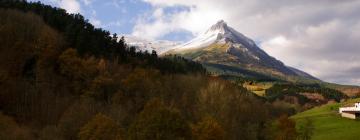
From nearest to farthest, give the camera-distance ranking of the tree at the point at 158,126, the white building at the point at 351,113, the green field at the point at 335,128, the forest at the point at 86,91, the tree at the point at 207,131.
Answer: the tree at the point at 158,126 → the tree at the point at 207,131 → the forest at the point at 86,91 → the green field at the point at 335,128 → the white building at the point at 351,113

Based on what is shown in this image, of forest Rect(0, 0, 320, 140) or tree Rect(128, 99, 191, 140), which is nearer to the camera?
tree Rect(128, 99, 191, 140)

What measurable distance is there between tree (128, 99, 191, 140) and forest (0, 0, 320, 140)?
0.85m

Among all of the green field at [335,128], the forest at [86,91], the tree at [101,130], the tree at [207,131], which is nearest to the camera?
the tree at [101,130]

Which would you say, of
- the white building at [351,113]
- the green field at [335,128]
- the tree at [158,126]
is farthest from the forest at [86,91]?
the white building at [351,113]

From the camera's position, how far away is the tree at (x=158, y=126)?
5694 cm

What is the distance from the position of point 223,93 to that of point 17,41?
1781 inches

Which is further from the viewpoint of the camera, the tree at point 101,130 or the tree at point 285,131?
the tree at point 285,131

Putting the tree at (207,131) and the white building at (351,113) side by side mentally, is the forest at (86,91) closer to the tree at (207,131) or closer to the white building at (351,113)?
the tree at (207,131)

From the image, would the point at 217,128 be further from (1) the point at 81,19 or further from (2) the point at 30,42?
(1) the point at 81,19

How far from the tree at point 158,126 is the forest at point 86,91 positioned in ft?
2.77

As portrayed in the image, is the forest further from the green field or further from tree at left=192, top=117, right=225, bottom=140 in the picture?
the green field

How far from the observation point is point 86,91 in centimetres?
10706

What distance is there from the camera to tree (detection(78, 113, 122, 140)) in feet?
207

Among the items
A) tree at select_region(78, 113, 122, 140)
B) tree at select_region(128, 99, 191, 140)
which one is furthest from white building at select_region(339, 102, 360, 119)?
tree at select_region(78, 113, 122, 140)
